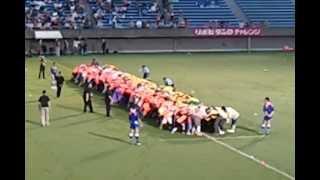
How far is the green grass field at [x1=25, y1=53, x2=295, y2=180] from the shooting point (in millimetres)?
15469

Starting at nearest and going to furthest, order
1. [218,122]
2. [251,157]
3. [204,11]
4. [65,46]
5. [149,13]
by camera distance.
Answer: [251,157] < [218,122] < [65,46] < [149,13] < [204,11]

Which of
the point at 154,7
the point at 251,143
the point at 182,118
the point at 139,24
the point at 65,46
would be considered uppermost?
the point at 154,7

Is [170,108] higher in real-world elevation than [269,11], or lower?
lower

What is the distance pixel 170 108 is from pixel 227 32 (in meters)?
32.6

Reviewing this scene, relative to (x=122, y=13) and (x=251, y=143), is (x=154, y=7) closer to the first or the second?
(x=122, y=13)

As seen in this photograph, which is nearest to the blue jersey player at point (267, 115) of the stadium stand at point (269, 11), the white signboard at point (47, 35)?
the white signboard at point (47, 35)

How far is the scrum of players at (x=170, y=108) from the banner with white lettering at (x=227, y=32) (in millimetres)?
25045

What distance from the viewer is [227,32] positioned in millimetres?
53062

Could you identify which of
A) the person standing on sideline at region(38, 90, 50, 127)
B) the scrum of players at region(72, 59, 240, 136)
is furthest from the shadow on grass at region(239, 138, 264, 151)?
the person standing on sideline at region(38, 90, 50, 127)

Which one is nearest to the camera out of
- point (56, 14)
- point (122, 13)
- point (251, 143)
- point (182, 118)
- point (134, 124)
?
point (134, 124)

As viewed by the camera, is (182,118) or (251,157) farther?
(182,118)

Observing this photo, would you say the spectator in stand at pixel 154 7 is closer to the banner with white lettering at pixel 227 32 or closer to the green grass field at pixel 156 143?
the banner with white lettering at pixel 227 32

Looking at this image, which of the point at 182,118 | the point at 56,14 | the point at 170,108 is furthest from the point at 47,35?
the point at 182,118
